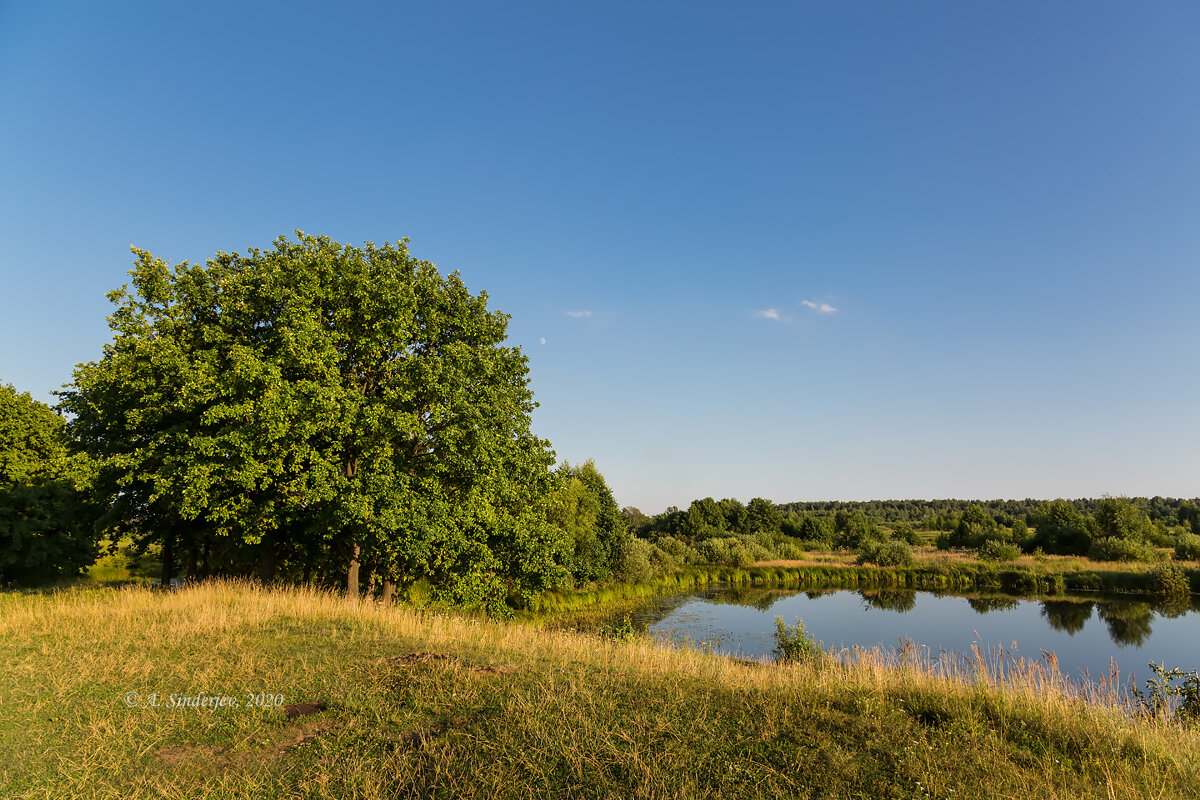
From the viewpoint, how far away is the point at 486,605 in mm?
20656

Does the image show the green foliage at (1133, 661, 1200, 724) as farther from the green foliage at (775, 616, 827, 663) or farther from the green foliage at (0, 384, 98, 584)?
the green foliage at (0, 384, 98, 584)

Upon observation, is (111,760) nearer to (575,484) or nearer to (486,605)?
(486,605)

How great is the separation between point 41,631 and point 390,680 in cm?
874

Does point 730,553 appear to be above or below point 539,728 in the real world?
below

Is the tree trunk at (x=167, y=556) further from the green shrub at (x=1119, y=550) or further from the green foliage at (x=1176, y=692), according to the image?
the green shrub at (x=1119, y=550)

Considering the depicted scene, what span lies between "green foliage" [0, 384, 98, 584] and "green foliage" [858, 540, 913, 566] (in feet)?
189

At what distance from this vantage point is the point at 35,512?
23000mm

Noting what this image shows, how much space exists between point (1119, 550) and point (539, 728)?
197ft

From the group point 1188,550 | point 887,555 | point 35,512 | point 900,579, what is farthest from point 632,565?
point 1188,550

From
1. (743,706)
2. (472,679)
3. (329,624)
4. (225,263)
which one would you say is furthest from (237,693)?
(225,263)

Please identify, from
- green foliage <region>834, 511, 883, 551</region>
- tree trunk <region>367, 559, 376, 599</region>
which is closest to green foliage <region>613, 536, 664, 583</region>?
tree trunk <region>367, 559, 376, 599</region>

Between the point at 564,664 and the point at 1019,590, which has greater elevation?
the point at 564,664

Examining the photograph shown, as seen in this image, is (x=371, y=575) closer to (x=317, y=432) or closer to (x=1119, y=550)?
(x=317, y=432)

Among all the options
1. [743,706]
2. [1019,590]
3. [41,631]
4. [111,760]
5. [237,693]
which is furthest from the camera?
[1019,590]
